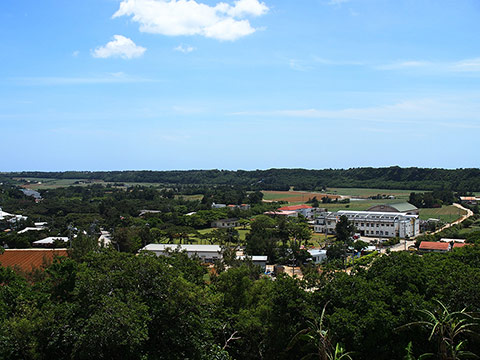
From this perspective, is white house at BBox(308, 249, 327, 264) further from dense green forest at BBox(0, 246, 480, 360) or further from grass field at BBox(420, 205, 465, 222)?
grass field at BBox(420, 205, 465, 222)

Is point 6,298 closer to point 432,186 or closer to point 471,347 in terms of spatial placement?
point 471,347

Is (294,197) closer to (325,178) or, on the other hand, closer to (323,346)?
(325,178)

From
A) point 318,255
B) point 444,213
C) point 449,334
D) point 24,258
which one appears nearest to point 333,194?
point 444,213

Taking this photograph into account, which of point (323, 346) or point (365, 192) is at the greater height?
point (323, 346)

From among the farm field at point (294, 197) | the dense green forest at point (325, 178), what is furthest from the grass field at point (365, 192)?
the farm field at point (294, 197)

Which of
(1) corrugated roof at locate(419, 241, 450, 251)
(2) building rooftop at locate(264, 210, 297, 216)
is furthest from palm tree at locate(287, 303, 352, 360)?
(2) building rooftop at locate(264, 210, 297, 216)

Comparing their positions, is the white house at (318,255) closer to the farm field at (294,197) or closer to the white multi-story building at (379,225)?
the white multi-story building at (379,225)

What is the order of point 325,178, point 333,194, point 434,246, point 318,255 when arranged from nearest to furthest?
point 318,255, point 434,246, point 333,194, point 325,178

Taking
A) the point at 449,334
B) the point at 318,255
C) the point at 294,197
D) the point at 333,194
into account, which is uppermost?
the point at 449,334
